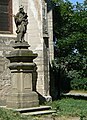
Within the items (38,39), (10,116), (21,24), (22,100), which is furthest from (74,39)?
(10,116)

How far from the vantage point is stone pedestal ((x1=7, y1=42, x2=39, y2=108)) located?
14.0m

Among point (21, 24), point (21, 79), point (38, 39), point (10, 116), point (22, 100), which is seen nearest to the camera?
point (10, 116)

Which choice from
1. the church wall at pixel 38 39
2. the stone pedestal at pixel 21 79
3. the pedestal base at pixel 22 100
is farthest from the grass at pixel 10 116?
the church wall at pixel 38 39

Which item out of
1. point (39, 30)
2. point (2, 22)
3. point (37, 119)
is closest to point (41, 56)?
point (39, 30)

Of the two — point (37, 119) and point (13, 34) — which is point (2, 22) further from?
point (37, 119)

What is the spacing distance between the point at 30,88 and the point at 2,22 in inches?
208

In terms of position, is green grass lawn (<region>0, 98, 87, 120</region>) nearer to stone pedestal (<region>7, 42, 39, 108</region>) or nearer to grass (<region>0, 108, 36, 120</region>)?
grass (<region>0, 108, 36, 120</region>)

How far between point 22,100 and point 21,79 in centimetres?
75

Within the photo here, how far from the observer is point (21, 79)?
1414 centimetres

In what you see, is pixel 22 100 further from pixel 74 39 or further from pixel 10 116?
pixel 74 39

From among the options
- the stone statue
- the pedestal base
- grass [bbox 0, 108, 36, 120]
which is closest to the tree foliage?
the stone statue

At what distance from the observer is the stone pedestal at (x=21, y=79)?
14.0 meters

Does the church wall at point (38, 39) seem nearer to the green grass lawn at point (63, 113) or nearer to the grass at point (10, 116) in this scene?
the green grass lawn at point (63, 113)

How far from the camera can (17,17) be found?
14.7 metres
